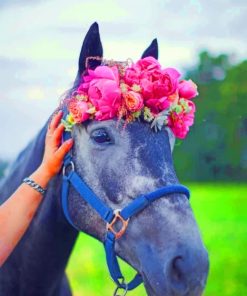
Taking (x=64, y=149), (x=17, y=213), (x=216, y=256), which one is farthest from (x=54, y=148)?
(x=216, y=256)

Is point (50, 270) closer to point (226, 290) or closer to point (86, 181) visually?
point (86, 181)

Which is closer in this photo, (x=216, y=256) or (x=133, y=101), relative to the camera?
(x=133, y=101)

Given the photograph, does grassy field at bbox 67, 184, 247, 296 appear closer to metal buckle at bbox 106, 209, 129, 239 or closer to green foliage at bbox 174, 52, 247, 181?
green foliage at bbox 174, 52, 247, 181

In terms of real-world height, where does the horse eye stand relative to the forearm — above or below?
above

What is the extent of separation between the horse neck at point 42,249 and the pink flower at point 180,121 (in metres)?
0.69

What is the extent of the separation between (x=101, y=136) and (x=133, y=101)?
240 millimetres

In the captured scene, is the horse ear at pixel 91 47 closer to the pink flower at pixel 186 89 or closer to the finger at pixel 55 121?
the finger at pixel 55 121

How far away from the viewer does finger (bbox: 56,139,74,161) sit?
8.78 ft

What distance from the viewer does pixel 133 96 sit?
2543mm

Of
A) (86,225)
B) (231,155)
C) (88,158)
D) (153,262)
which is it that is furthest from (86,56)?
(231,155)

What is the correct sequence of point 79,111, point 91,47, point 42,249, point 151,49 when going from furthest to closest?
point 151,49, point 42,249, point 91,47, point 79,111

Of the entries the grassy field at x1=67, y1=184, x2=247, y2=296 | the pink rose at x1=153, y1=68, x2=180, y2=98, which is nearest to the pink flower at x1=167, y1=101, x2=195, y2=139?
the pink rose at x1=153, y1=68, x2=180, y2=98

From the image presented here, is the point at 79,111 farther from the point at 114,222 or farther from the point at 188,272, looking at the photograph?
the point at 188,272

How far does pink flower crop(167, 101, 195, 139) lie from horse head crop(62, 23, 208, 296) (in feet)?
0.16
